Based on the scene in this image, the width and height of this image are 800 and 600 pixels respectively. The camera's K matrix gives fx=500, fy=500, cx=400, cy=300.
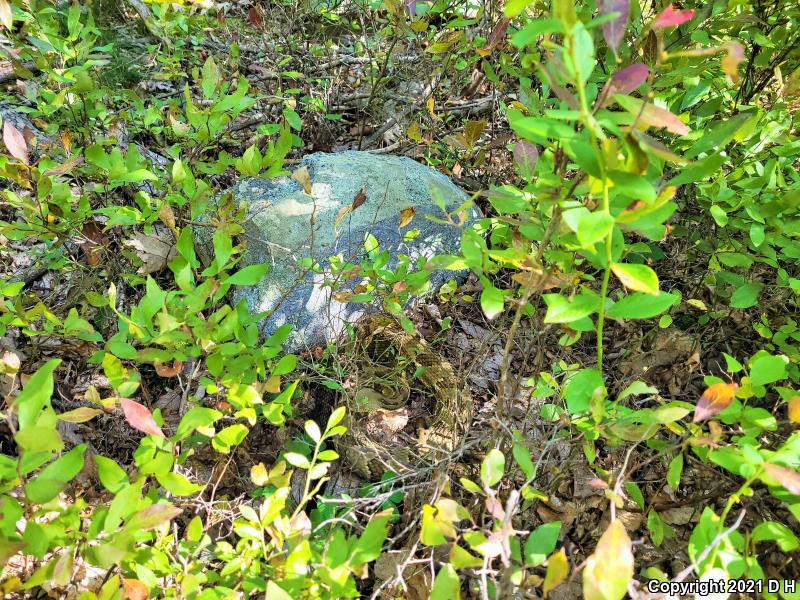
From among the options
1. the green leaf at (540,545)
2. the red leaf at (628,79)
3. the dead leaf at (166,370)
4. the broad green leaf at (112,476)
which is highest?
A: the red leaf at (628,79)

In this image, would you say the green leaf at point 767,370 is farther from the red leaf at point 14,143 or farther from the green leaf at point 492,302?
the red leaf at point 14,143

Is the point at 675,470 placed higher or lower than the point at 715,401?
lower

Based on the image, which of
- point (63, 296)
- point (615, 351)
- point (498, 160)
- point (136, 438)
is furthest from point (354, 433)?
point (498, 160)

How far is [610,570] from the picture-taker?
0.70m

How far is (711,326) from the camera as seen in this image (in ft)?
7.11

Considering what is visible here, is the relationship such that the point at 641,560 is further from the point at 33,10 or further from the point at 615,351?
the point at 33,10

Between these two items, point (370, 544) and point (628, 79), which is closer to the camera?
point (628, 79)

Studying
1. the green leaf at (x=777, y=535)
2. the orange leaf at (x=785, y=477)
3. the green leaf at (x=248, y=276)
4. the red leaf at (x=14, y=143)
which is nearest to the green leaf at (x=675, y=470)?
the green leaf at (x=777, y=535)

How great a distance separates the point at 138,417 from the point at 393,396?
1.33m

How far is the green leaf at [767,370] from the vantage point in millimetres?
1044

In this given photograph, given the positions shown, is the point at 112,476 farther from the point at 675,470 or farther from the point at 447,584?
→ the point at 675,470

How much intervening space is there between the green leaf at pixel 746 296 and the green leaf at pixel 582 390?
1.04 m

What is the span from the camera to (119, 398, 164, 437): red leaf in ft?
3.38

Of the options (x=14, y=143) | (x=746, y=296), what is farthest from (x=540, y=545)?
(x=14, y=143)
